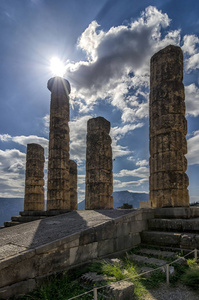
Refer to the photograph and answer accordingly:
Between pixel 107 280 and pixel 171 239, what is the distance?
300 cm

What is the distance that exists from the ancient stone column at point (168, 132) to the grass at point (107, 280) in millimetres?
4086

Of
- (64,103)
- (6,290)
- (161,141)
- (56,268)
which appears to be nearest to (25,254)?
(6,290)

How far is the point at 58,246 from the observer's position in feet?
15.7

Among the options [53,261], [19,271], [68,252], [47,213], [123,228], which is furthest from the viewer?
[47,213]

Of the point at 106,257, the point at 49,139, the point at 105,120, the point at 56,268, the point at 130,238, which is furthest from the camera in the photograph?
the point at 49,139

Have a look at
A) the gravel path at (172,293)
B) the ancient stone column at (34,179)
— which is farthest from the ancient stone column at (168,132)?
the ancient stone column at (34,179)

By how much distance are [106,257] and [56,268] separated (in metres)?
1.75

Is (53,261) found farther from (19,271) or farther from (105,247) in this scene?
(105,247)

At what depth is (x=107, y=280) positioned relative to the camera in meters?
4.41

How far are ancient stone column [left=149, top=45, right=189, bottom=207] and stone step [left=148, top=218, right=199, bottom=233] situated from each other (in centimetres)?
161

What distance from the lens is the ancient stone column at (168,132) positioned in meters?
9.05

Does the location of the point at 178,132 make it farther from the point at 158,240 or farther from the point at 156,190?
the point at 158,240

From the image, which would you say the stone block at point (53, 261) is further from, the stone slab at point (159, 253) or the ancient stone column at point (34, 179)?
the ancient stone column at point (34, 179)

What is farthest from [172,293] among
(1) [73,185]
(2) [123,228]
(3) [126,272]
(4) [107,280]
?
(1) [73,185]
